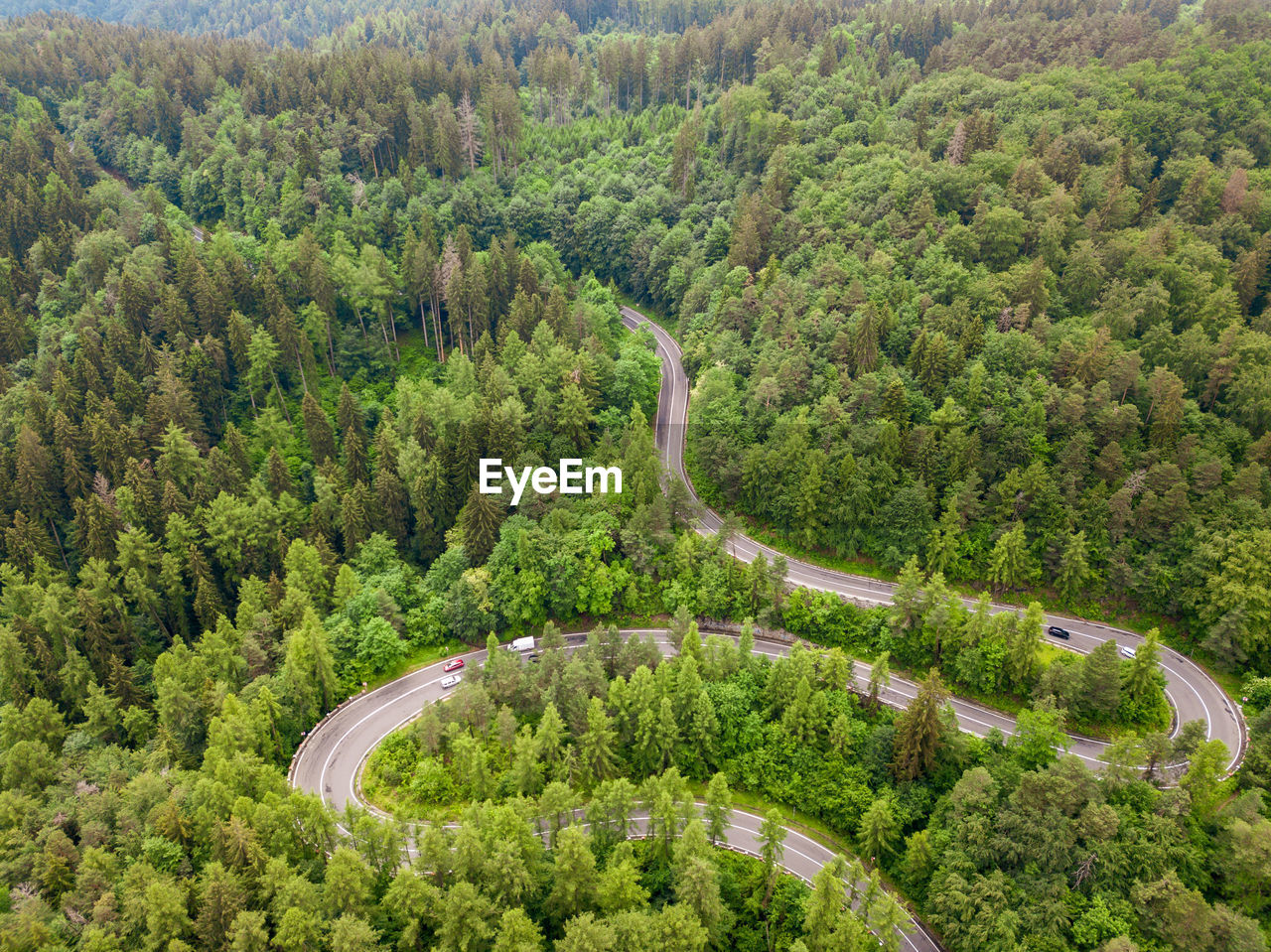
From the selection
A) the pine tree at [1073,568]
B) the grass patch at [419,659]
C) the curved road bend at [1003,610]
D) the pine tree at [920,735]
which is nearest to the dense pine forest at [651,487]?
the pine tree at [920,735]

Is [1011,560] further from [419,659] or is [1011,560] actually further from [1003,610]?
[419,659]

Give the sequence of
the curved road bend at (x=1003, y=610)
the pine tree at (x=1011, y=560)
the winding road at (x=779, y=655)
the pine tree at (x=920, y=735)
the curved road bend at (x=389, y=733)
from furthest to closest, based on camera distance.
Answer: the pine tree at (x=1011, y=560), the curved road bend at (x=1003, y=610), the winding road at (x=779, y=655), the curved road bend at (x=389, y=733), the pine tree at (x=920, y=735)

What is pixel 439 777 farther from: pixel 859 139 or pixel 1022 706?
pixel 859 139

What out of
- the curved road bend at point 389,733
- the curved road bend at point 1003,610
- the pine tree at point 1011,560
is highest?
the pine tree at point 1011,560

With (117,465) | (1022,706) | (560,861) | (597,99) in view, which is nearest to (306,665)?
(560,861)

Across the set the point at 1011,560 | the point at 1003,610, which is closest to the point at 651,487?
the point at 1011,560

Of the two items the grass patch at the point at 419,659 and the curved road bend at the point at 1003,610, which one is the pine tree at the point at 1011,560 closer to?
the curved road bend at the point at 1003,610

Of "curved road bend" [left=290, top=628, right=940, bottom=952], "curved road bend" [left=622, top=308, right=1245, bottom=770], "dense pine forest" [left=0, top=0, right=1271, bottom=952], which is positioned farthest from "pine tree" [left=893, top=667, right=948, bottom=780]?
"curved road bend" [left=290, top=628, right=940, bottom=952]
